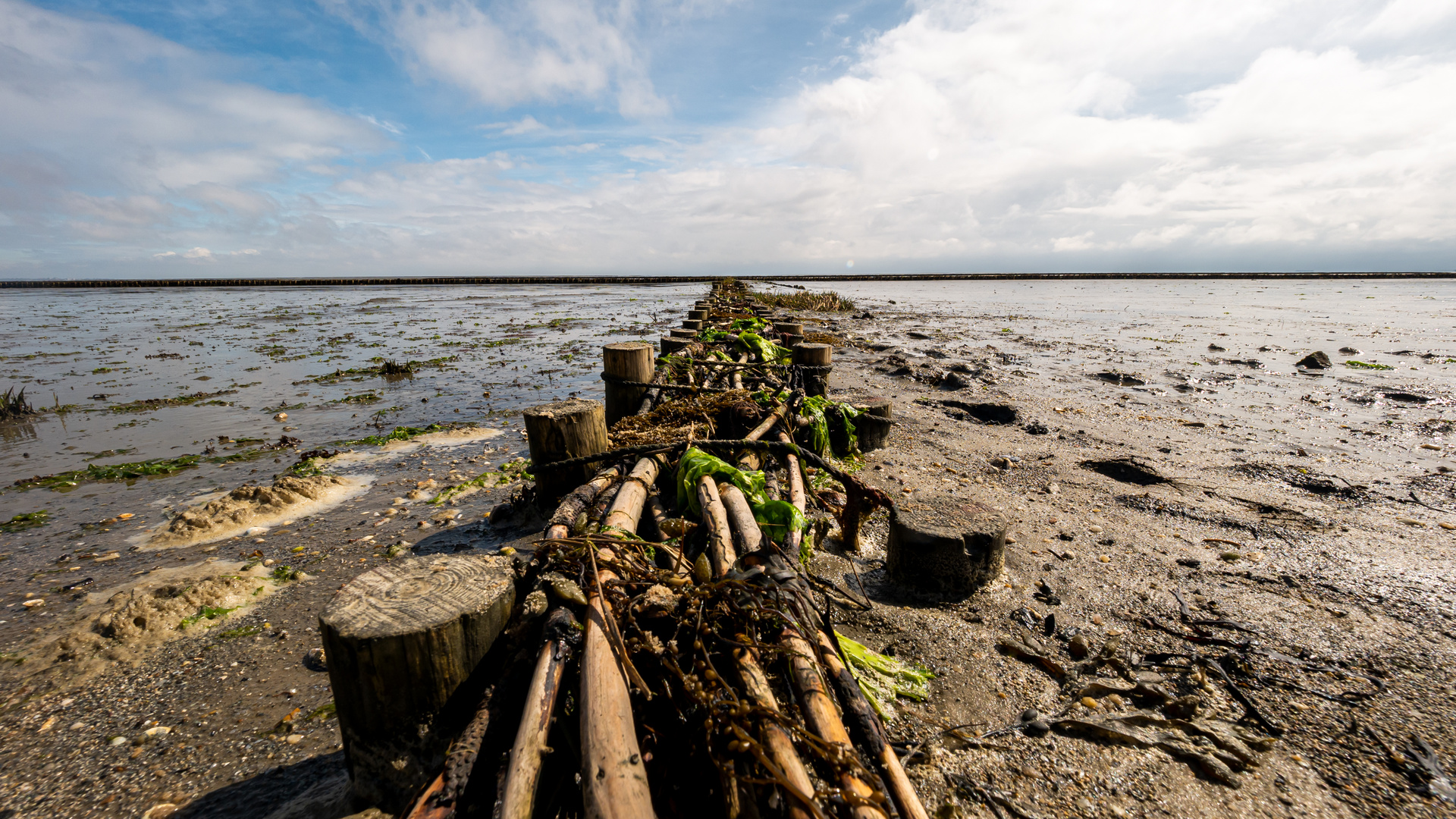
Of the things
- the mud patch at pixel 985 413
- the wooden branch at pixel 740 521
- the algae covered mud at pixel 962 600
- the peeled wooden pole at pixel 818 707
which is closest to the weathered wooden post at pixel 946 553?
the algae covered mud at pixel 962 600

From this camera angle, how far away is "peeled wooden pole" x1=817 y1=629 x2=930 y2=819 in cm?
146

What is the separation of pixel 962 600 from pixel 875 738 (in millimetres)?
Result: 1982

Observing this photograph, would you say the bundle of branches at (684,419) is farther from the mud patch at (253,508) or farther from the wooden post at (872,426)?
the mud patch at (253,508)

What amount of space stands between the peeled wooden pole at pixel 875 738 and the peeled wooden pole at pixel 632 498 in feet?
4.36

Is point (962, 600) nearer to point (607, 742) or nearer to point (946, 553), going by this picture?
point (946, 553)

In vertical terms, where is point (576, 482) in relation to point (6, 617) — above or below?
above

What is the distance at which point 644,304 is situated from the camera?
35.8 metres

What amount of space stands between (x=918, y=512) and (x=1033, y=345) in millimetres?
13531

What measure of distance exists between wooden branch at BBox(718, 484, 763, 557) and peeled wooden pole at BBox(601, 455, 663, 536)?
50cm

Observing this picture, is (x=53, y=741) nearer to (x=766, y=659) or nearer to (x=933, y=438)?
(x=766, y=659)

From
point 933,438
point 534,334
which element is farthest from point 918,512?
point 534,334

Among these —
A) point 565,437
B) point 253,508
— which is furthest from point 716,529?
point 253,508

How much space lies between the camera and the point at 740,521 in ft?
9.73

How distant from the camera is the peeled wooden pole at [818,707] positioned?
140 centimetres
